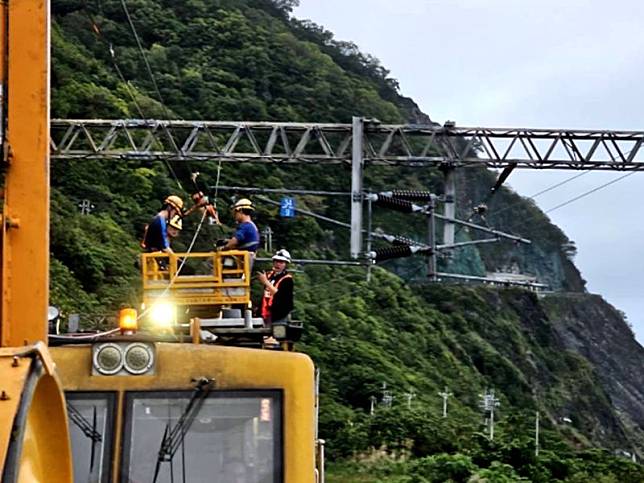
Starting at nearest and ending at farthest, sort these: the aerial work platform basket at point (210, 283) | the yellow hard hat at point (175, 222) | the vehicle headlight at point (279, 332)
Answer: the vehicle headlight at point (279, 332) → the aerial work platform basket at point (210, 283) → the yellow hard hat at point (175, 222)

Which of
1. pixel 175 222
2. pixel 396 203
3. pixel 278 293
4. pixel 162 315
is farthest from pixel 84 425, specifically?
pixel 396 203

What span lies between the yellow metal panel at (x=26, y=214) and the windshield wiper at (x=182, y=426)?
5.47 feet

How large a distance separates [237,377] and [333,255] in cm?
3817

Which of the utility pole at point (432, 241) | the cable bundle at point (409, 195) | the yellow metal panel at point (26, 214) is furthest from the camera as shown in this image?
the utility pole at point (432, 241)

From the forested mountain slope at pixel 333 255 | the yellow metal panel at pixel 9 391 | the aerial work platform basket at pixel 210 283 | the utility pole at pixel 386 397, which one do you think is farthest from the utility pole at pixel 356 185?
the yellow metal panel at pixel 9 391

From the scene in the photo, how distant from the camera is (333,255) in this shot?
1759 inches

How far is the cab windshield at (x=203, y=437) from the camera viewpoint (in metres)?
6.36

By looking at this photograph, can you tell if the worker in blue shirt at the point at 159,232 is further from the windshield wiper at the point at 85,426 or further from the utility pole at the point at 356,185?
the utility pole at the point at 356,185

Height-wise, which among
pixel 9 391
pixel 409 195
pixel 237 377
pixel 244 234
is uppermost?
pixel 409 195

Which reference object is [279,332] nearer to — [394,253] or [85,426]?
[85,426]

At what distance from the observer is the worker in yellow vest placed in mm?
9234


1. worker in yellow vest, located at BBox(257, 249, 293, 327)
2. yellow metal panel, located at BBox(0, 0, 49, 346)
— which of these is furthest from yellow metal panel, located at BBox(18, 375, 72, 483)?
worker in yellow vest, located at BBox(257, 249, 293, 327)

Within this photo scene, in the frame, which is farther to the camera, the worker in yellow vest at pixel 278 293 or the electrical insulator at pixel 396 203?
the electrical insulator at pixel 396 203

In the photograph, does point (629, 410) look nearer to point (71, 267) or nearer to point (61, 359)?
point (71, 267)
